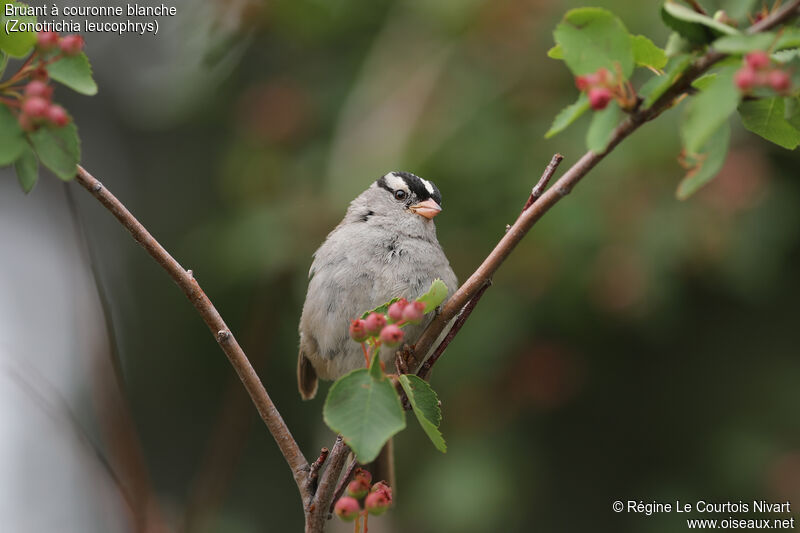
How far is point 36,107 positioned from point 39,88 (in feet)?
0.15

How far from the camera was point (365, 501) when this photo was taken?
1.69 meters

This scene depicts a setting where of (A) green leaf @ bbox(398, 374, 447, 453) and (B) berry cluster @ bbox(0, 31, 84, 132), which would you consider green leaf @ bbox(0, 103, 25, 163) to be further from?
(A) green leaf @ bbox(398, 374, 447, 453)

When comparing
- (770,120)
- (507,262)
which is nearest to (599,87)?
(770,120)

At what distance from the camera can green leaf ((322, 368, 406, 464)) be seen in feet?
4.43

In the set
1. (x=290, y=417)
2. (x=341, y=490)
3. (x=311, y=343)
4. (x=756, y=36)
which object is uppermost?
(x=756, y=36)

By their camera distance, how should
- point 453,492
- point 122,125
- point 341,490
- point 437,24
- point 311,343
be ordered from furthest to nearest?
1. point 122,125
2. point 437,24
3. point 453,492
4. point 311,343
5. point 341,490

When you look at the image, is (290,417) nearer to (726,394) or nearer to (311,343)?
(311,343)

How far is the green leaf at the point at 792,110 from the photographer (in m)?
1.46

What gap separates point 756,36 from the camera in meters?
1.23

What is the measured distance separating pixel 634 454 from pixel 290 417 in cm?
175

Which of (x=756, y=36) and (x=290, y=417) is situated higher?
(x=756, y=36)

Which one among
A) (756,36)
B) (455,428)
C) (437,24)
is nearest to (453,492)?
(455,428)

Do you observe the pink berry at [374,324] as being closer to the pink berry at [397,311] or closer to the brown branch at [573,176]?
the pink berry at [397,311]

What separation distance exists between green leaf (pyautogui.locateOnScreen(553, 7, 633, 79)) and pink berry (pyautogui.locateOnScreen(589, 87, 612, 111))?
0.05 metres
